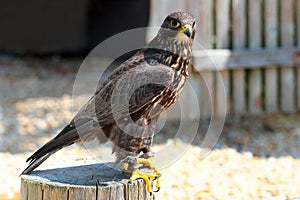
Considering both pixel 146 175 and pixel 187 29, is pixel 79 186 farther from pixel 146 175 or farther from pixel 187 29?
pixel 187 29

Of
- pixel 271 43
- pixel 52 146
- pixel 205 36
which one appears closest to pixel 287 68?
pixel 271 43

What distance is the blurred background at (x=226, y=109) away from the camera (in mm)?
5746

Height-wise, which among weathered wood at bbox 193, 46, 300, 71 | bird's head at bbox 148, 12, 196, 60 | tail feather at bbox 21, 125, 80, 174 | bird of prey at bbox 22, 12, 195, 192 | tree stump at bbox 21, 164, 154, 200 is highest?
weathered wood at bbox 193, 46, 300, 71

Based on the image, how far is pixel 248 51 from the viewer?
7.48 m

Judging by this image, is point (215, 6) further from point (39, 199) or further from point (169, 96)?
point (39, 199)

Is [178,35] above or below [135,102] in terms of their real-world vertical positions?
above

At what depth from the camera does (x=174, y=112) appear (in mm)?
7555

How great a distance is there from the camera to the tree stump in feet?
11.7

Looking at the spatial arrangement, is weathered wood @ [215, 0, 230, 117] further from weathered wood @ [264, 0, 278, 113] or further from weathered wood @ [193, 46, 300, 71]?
weathered wood @ [264, 0, 278, 113]

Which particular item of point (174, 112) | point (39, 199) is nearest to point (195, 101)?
point (174, 112)

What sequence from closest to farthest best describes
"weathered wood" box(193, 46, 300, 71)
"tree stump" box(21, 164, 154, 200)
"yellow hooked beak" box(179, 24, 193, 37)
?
"tree stump" box(21, 164, 154, 200) < "yellow hooked beak" box(179, 24, 193, 37) < "weathered wood" box(193, 46, 300, 71)

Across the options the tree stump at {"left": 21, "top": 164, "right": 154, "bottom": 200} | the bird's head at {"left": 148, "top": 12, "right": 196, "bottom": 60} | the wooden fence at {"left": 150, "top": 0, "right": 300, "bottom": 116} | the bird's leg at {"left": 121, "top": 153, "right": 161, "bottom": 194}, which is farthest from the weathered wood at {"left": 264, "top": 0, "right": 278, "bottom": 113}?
the tree stump at {"left": 21, "top": 164, "right": 154, "bottom": 200}

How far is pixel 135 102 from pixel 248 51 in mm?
3884

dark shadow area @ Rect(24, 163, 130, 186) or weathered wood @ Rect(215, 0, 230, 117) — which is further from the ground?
weathered wood @ Rect(215, 0, 230, 117)
